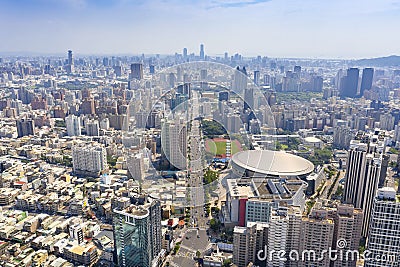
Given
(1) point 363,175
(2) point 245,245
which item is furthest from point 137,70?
(2) point 245,245

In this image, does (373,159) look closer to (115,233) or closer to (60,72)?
(115,233)

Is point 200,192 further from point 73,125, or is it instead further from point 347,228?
point 73,125

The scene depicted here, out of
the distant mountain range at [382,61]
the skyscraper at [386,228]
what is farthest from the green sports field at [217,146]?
the distant mountain range at [382,61]

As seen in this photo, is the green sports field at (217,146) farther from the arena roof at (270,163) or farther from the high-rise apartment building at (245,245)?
the high-rise apartment building at (245,245)

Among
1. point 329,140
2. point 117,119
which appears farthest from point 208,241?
point 117,119

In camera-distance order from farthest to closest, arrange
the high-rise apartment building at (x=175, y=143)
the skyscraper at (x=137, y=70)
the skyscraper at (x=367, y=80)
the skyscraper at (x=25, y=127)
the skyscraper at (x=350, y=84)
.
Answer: the skyscraper at (x=367, y=80) → the skyscraper at (x=350, y=84) → the skyscraper at (x=137, y=70) → the skyscraper at (x=25, y=127) → the high-rise apartment building at (x=175, y=143)
